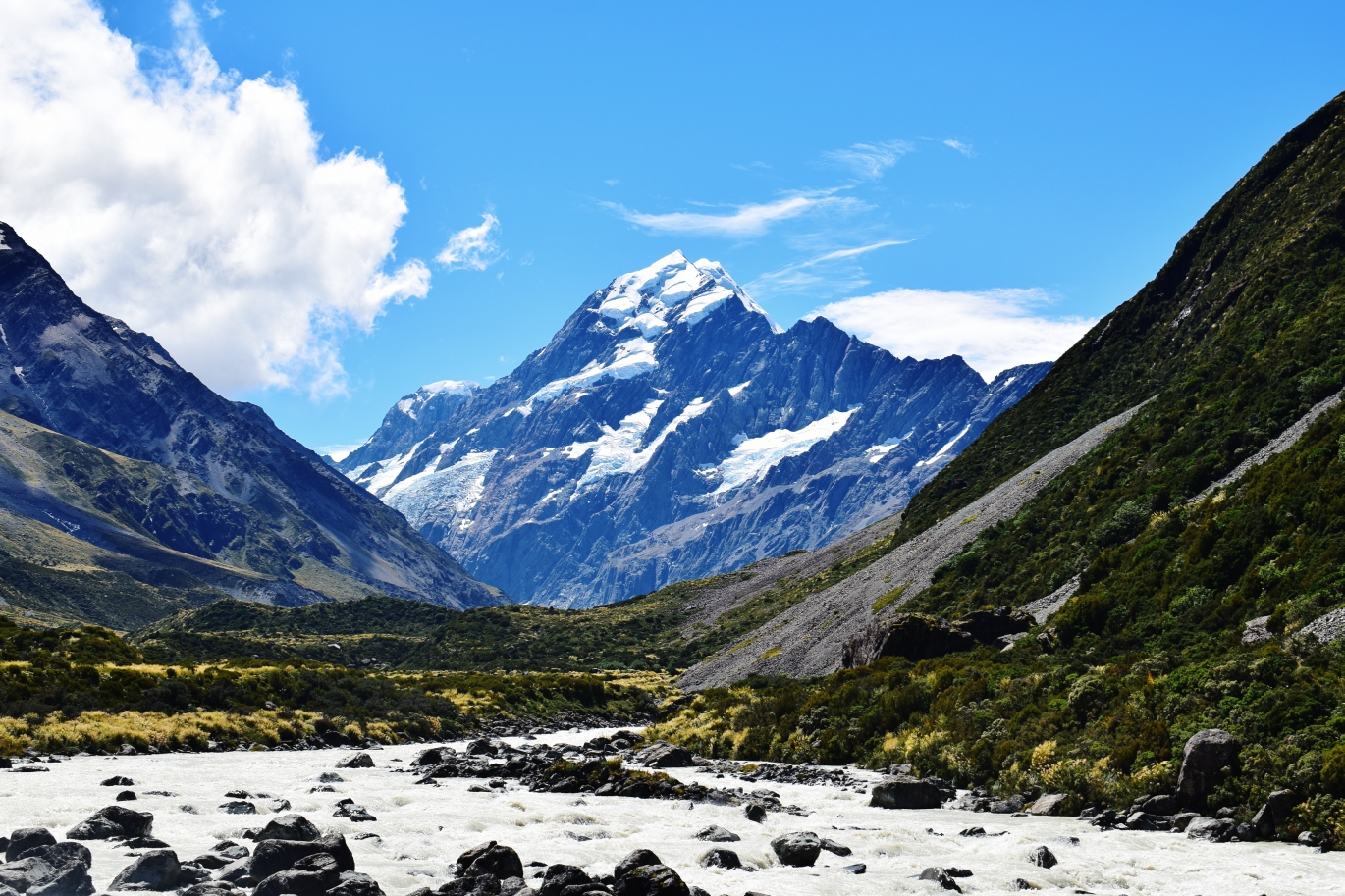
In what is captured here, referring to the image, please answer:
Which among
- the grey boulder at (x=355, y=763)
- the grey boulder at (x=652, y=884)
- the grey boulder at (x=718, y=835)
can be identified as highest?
the grey boulder at (x=652, y=884)

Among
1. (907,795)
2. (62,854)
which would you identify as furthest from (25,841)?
(907,795)

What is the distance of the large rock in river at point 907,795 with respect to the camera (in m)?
35.1

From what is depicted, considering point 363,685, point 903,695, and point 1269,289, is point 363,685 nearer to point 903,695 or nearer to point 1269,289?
point 903,695

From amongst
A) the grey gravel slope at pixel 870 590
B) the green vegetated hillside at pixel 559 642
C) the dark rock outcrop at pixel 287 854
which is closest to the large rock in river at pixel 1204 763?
the dark rock outcrop at pixel 287 854

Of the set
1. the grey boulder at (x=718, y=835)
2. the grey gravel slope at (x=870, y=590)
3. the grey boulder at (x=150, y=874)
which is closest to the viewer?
the grey boulder at (x=150, y=874)

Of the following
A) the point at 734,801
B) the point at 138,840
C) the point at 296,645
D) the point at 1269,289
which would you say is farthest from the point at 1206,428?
the point at 296,645

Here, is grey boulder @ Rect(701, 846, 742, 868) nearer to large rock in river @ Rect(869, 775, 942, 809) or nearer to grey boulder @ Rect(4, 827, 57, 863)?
large rock in river @ Rect(869, 775, 942, 809)

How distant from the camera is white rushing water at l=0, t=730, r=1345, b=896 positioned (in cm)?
2312

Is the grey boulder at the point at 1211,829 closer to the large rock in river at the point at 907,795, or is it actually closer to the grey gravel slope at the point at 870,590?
the large rock in river at the point at 907,795

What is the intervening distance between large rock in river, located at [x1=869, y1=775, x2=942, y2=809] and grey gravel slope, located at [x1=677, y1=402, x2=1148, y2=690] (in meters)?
44.4

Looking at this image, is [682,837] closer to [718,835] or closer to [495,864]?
[718,835]

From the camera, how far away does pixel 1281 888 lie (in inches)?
847

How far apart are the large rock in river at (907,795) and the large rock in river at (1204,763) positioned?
8.94m

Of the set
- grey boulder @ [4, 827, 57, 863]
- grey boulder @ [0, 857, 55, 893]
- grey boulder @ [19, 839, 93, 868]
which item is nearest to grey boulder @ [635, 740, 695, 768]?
grey boulder @ [4, 827, 57, 863]
